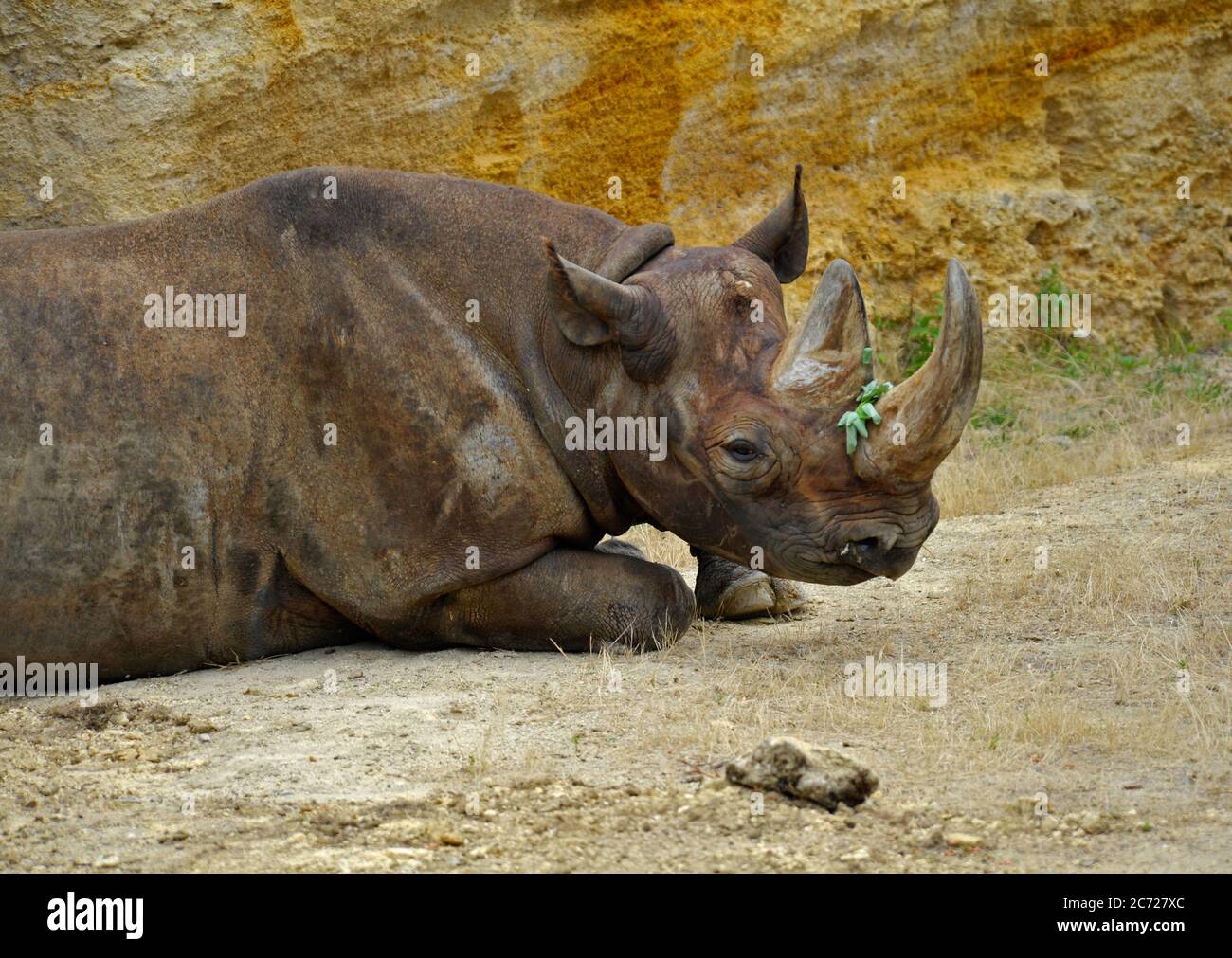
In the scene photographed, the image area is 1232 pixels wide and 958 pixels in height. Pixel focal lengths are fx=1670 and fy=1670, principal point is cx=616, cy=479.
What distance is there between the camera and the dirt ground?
4.29m

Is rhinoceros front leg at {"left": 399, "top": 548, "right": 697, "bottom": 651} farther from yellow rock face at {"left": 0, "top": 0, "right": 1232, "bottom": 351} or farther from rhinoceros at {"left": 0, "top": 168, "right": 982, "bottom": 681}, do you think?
yellow rock face at {"left": 0, "top": 0, "right": 1232, "bottom": 351}

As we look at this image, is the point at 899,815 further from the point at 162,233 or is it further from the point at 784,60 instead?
the point at 784,60

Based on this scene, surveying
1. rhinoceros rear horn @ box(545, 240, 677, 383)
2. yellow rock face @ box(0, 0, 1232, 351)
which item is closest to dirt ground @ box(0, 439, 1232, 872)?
rhinoceros rear horn @ box(545, 240, 677, 383)

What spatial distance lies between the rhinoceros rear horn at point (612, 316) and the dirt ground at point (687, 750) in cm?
114

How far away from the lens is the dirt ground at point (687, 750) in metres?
4.29

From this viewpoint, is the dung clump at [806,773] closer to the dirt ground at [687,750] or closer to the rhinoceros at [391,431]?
the dirt ground at [687,750]

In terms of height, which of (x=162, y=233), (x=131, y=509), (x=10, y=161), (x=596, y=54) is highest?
(x=596, y=54)

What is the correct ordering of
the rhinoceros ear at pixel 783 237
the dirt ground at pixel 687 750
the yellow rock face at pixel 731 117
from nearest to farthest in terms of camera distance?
the dirt ground at pixel 687 750 < the rhinoceros ear at pixel 783 237 < the yellow rock face at pixel 731 117

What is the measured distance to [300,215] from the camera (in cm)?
664

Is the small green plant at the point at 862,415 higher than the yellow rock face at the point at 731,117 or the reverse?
the reverse

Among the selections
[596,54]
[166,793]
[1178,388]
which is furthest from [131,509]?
[1178,388]

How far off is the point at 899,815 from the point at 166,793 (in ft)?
6.94

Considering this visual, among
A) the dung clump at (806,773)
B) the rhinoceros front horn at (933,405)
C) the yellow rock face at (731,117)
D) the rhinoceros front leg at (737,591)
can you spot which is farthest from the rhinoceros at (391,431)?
the yellow rock face at (731,117)

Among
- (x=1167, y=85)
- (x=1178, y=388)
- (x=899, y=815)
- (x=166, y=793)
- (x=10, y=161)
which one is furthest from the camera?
(x=1167, y=85)
